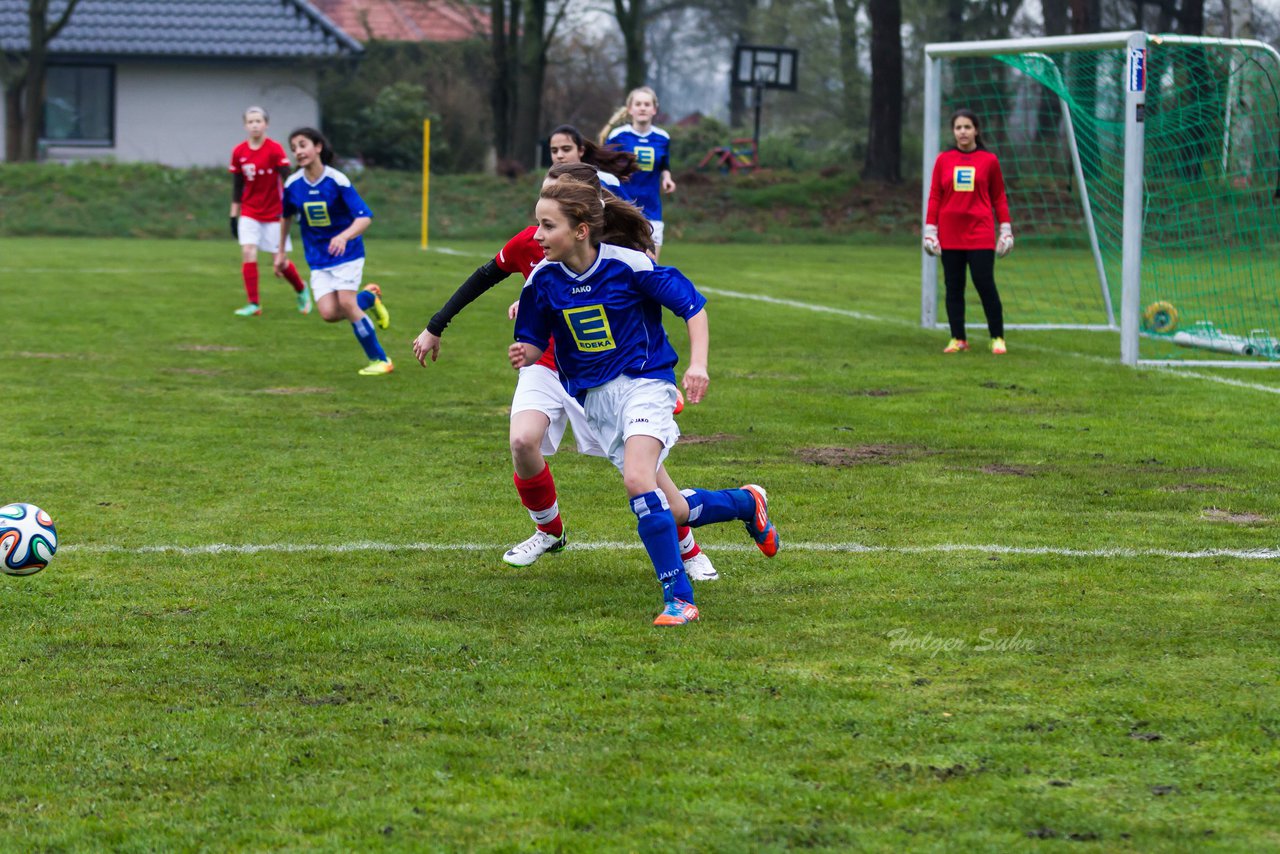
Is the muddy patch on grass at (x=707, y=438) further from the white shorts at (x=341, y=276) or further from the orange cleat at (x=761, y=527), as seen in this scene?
the white shorts at (x=341, y=276)

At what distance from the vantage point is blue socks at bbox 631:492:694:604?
509 cm

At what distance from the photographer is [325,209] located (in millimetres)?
11805

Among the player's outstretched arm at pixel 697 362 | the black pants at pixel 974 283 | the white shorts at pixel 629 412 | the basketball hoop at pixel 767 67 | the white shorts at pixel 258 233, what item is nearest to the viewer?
the player's outstretched arm at pixel 697 362

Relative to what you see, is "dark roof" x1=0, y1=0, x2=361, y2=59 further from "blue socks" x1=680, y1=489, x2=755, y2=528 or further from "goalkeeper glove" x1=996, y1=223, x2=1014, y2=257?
"blue socks" x1=680, y1=489, x2=755, y2=528

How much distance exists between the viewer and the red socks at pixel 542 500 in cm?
583

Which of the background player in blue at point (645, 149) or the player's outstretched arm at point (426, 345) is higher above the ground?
the background player in blue at point (645, 149)

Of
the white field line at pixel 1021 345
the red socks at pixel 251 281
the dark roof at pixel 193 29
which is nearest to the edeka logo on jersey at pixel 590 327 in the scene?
the white field line at pixel 1021 345

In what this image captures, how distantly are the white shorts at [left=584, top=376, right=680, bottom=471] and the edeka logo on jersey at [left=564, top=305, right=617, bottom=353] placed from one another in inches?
5.6

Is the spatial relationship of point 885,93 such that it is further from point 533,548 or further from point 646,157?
point 533,548

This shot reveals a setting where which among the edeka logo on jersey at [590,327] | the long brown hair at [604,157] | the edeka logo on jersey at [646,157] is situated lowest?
the edeka logo on jersey at [590,327]

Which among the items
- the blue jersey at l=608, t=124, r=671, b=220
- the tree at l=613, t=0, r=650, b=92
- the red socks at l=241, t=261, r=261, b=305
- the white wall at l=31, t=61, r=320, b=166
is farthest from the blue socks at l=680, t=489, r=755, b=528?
the white wall at l=31, t=61, r=320, b=166

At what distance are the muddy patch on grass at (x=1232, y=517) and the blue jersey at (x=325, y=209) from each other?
22.5 feet

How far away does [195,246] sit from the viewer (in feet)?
87.4

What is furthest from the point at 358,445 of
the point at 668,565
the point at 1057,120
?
the point at 1057,120
